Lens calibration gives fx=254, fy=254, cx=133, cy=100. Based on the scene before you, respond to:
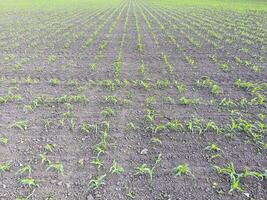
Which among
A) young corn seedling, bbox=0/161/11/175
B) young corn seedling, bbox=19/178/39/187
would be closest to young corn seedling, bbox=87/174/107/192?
young corn seedling, bbox=19/178/39/187

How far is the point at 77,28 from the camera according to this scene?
13344mm

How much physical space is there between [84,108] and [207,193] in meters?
2.82

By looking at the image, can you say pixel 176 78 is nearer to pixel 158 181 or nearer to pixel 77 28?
pixel 158 181

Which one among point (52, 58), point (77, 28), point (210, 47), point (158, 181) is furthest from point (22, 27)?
point (158, 181)

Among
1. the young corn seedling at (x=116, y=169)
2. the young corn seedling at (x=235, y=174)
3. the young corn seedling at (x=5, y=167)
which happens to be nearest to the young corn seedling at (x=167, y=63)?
the young corn seedling at (x=235, y=174)

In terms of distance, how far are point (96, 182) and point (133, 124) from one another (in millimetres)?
1484

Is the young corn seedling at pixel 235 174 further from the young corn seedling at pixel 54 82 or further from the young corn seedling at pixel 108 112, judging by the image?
the young corn seedling at pixel 54 82

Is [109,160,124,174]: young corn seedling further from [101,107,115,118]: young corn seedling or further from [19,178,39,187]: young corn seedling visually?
[101,107,115,118]: young corn seedling

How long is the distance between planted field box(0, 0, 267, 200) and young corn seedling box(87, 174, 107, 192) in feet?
0.04

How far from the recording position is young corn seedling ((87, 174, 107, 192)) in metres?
3.08

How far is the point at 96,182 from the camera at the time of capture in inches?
123

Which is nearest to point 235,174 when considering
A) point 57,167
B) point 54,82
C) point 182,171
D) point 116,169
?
point 182,171

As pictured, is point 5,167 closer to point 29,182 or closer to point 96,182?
point 29,182

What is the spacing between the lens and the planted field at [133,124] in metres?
3.14
